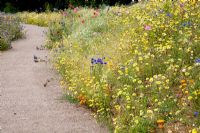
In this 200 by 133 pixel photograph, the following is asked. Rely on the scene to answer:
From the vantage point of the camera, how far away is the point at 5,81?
27.1ft

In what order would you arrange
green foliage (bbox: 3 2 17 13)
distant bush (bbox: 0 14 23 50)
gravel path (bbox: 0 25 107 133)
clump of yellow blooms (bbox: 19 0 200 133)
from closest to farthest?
clump of yellow blooms (bbox: 19 0 200 133) → gravel path (bbox: 0 25 107 133) → distant bush (bbox: 0 14 23 50) → green foliage (bbox: 3 2 17 13)

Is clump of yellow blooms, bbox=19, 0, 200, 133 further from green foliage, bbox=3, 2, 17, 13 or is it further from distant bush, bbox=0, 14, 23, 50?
green foliage, bbox=3, 2, 17, 13

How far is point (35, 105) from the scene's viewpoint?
21.6ft

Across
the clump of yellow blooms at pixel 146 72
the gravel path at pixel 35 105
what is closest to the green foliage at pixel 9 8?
the gravel path at pixel 35 105

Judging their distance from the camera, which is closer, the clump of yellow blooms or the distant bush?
the clump of yellow blooms

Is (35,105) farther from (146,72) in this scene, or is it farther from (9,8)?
(9,8)

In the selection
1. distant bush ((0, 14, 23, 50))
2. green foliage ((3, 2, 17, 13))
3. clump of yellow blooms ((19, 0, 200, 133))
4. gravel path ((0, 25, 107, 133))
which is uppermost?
clump of yellow blooms ((19, 0, 200, 133))

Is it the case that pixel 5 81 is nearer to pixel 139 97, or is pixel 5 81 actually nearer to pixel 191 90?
pixel 139 97

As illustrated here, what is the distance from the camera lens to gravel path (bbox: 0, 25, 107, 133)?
558cm

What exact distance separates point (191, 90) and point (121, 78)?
135 centimetres

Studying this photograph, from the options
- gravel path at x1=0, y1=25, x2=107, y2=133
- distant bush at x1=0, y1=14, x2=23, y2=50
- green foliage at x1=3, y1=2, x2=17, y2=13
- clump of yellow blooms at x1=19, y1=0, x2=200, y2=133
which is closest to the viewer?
clump of yellow blooms at x1=19, y1=0, x2=200, y2=133

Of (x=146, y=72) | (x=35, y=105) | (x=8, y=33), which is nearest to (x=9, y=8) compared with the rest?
(x=8, y=33)

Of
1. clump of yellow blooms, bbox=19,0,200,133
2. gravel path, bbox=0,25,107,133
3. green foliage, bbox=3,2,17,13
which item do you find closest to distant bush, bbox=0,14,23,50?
gravel path, bbox=0,25,107,133

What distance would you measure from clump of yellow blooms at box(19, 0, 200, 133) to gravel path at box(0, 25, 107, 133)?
254 millimetres
